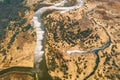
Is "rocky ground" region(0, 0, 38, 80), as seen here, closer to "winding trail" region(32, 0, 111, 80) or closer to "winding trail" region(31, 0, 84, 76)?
"winding trail" region(31, 0, 84, 76)

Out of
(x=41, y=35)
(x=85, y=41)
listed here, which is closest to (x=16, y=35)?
(x=41, y=35)

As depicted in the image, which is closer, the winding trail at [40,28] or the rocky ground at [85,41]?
the rocky ground at [85,41]

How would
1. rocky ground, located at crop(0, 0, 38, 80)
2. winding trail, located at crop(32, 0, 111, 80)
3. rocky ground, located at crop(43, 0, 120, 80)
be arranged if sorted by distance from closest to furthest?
rocky ground, located at crop(43, 0, 120, 80) → rocky ground, located at crop(0, 0, 38, 80) → winding trail, located at crop(32, 0, 111, 80)

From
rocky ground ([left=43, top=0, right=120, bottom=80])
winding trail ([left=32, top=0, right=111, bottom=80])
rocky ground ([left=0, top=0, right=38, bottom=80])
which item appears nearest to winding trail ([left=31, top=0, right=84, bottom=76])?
winding trail ([left=32, top=0, right=111, bottom=80])

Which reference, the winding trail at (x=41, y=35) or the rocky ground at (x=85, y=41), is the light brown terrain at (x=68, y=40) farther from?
the winding trail at (x=41, y=35)

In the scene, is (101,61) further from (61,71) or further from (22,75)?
(22,75)

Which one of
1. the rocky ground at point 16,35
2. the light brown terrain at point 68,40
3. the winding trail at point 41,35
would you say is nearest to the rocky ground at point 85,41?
the light brown terrain at point 68,40

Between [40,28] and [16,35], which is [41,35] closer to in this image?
[40,28]

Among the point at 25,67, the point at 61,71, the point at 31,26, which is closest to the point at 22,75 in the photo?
the point at 25,67

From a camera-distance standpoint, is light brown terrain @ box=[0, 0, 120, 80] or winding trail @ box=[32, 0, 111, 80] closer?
light brown terrain @ box=[0, 0, 120, 80]
